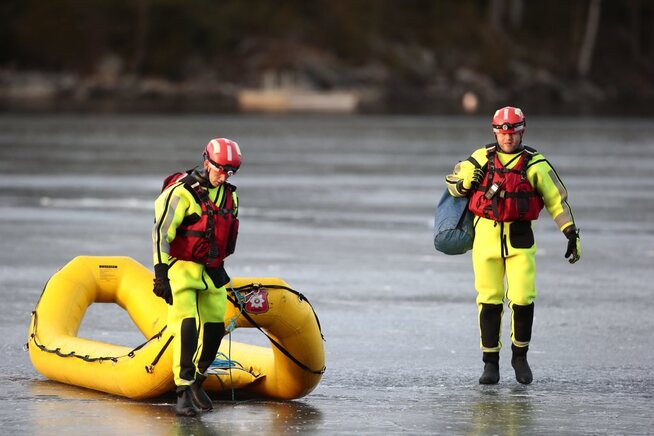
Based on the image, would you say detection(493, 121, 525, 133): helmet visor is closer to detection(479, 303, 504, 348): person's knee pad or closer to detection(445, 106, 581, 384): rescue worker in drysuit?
detection(445, 106, 581, 384): rescue worker in drysuit

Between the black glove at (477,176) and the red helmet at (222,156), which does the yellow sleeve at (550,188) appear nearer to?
the black glove at (477,176)

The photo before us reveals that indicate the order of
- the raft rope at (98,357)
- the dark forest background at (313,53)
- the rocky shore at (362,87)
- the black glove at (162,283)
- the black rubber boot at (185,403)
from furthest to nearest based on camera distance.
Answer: the dark forest background at (313,53) < the rocky shore at (362,87) < the raft rope at (98,357) < the black rubber boot at (185,403) < the black glove at (162,283)

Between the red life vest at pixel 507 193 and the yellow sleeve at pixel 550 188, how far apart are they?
0.04m

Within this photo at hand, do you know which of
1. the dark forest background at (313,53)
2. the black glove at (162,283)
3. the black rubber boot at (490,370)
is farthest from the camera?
the dark forest background at (313,53)

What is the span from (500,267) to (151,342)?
2.31 meters

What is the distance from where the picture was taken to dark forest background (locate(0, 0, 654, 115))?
93750 mm

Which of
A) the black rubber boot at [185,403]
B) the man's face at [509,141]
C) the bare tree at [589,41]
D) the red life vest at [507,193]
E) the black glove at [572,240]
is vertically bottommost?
the black rubber boot at [185,403]

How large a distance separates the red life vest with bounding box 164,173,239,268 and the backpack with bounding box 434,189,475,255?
1797 mm

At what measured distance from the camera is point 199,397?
28.0ft

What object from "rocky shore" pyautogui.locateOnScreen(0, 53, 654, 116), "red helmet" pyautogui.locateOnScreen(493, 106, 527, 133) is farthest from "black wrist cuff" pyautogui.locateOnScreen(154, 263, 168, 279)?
"rocky shore" pyautogui.locateOnScreen(0, 53, 654, 116)

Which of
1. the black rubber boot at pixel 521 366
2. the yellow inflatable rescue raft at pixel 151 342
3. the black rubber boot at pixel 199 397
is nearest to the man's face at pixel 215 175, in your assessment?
the yellow inflatable rescue raft at pixel 151 342

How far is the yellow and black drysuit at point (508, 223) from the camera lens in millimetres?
9609

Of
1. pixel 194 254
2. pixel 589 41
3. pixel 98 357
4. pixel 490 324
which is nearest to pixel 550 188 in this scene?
pixel 490 324

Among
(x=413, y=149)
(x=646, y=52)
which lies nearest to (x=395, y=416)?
(x=413, y=149)
